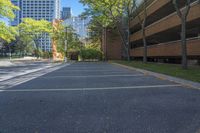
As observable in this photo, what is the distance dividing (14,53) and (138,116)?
319ft

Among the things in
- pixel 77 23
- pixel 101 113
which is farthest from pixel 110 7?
pixel 77 23

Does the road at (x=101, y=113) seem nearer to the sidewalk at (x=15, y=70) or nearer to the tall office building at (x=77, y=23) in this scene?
the sidewalk at (x=15, y=70)

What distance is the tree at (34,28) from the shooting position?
71250mm

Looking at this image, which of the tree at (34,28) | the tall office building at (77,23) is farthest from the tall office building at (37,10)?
the tree at (34,28)

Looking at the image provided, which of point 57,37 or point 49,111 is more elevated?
point 57,37

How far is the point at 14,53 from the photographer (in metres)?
99.8

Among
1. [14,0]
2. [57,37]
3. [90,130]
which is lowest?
[90,130]

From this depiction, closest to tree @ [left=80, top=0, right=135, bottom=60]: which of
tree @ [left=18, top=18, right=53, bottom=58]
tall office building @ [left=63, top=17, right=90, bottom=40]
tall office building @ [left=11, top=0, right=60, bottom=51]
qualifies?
tree @ [left=18, top=18, right=53, bottom=58]

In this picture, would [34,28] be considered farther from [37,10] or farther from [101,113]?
[101,113]

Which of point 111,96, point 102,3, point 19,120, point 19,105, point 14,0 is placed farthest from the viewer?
point 14,0

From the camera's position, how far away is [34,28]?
72250mm

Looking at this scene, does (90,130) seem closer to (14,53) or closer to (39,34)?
(39,34)

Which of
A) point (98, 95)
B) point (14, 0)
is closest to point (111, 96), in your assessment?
point (98, 95)

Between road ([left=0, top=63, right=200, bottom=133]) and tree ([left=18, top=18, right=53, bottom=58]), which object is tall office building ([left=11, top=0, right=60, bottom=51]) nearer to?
tree ([left=18, top=18, right=53, bottom=58])
